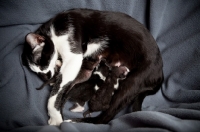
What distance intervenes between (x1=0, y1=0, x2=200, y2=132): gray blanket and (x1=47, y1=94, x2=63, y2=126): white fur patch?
86mm

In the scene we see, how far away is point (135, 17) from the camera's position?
1.34m

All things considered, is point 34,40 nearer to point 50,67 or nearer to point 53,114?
point 50,67

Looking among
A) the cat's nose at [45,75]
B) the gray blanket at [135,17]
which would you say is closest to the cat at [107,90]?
the gray blanket at [135,17]

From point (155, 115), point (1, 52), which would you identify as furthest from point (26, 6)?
point (155, 115)

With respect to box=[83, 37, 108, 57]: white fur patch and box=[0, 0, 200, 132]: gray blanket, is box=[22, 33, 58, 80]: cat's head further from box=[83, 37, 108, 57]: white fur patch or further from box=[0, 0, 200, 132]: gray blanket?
box=[83, 37, 108, 57]: white fur patch

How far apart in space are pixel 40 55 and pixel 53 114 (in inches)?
14.4

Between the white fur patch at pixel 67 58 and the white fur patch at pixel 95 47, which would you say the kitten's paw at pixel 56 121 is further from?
the white fur patch at pixel 95 47

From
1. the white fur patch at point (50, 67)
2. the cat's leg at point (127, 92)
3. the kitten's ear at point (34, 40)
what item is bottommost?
the cat's leg at point (127, 92)

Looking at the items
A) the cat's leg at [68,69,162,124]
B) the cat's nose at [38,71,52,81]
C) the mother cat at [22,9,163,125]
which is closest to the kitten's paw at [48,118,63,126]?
the mother cat at [22,9,163,125]

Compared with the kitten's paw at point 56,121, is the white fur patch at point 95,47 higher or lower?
higher

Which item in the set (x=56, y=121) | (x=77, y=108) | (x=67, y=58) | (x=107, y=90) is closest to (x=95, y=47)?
(x=67, y=58)

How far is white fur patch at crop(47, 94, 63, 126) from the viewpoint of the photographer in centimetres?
107

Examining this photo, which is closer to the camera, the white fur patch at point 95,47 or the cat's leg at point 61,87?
the cat's leg at point 61,87

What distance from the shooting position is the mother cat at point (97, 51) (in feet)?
3.61
